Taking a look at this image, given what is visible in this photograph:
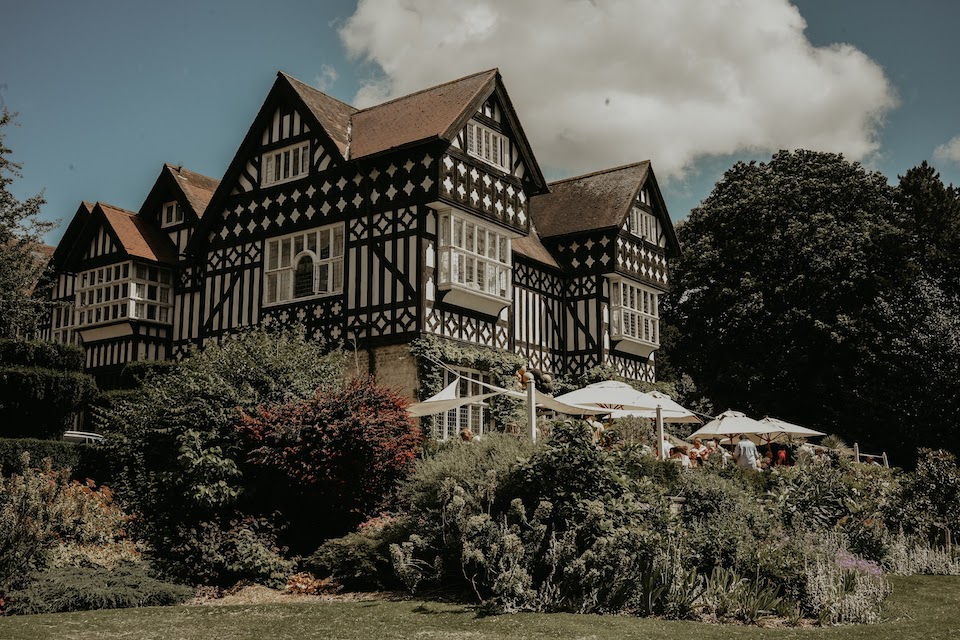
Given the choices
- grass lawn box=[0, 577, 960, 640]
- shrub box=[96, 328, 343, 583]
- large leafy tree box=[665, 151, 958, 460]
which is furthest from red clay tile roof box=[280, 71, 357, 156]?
large leafy tree box=[665, 151, 958, 460]

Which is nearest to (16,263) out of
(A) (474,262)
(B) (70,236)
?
(B) (70,236)

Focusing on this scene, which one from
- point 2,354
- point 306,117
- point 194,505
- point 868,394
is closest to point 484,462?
point 194,505

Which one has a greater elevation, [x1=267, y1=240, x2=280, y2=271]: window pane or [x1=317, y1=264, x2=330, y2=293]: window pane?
[x1=267, y1=240, x2=280, y2=271]: window pane

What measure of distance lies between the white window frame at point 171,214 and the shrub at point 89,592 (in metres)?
16.8

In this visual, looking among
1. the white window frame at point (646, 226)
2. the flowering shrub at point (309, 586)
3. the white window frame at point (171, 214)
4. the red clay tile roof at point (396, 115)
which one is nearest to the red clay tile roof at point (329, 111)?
the red clay tile roof at point (396, 115)

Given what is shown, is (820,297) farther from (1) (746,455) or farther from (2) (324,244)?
(2) (324,244)

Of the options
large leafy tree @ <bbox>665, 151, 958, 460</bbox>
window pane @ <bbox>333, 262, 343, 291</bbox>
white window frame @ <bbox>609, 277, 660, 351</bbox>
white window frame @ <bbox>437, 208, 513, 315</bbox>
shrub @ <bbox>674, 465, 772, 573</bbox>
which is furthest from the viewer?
large leafy tree @ <bbox>665, 151, 958, 460</bbox>

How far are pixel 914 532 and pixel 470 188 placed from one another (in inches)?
474

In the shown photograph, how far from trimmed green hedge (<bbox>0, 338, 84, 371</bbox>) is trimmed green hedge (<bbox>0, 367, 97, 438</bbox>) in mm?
300

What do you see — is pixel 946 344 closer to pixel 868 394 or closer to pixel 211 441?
pixel 868 394

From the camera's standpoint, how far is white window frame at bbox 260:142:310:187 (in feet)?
79.0

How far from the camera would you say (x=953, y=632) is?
9.85m

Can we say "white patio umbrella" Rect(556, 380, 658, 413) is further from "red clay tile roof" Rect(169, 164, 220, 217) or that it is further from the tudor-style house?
"red clay tile roof" Rect(169, 164, 220, 217)

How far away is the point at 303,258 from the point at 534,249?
22.0 feet
